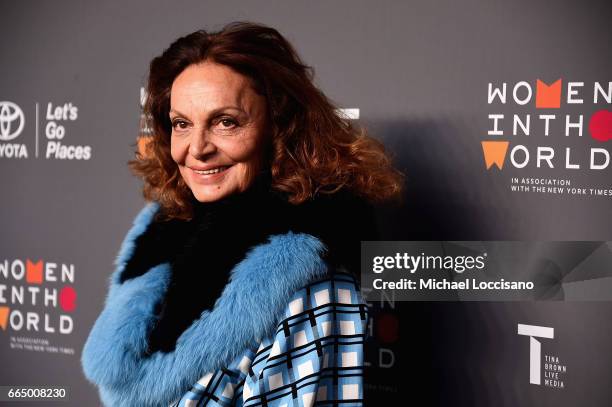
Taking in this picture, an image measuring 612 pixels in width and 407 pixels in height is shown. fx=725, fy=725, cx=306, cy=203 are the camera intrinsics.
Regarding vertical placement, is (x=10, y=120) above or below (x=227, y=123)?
above

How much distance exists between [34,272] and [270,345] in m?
1.34

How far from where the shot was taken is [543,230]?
1590 mm

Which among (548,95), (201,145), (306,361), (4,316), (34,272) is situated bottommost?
(306,361)

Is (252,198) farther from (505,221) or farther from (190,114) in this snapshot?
(505,221)

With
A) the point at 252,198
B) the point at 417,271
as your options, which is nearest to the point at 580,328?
the point at 417,271

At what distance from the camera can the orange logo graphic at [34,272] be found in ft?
7.56

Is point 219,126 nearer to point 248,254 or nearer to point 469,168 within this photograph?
point 248,254

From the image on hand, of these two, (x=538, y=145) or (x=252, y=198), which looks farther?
(x=538, y=145)

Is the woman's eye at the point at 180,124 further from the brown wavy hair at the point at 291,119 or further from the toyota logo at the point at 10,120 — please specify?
the toyota logo at the point at 10,120

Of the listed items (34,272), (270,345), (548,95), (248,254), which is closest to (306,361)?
(270,345)

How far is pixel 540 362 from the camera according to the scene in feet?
5.30

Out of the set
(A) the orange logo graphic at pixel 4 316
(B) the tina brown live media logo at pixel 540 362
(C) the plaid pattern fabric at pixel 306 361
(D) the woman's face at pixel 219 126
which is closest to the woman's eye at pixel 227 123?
(D) the woman's face at pixel 219 126

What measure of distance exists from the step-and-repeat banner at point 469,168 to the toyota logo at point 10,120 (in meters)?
0.31

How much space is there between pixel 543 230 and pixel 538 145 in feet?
0.61
